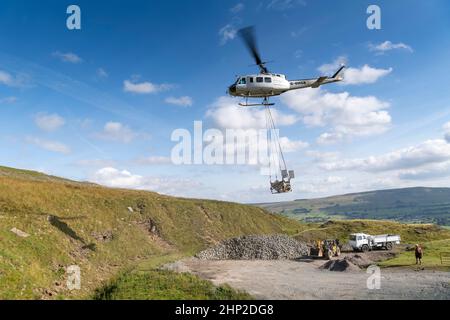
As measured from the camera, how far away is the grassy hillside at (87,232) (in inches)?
979

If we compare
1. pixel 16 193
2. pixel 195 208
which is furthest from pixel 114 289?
pixel 195 208

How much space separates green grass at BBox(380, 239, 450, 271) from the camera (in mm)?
33938

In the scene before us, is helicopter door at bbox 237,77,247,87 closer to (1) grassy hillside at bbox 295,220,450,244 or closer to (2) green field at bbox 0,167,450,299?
(2) green field at bbox 0,167,450,299

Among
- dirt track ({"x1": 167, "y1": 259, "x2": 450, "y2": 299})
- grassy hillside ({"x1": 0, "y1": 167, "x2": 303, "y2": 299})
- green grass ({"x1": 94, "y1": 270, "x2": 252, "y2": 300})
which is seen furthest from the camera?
grassy hillside ({"x1": 0, "y1": 167, "x2": 303, "y2": 299})

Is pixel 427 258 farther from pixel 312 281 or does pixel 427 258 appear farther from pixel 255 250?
pixel 255 250

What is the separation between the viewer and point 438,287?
24.4 m

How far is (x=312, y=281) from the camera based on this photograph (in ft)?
91.7

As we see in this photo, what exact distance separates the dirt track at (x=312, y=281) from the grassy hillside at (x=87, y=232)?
7.71m

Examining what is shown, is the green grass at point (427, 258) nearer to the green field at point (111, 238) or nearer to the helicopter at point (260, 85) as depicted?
the green field at point (111, 238)

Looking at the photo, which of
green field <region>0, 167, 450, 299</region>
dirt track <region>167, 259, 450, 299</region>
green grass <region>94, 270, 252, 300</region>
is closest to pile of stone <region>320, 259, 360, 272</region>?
dirt track <region>167, 259, 450, 299</region>

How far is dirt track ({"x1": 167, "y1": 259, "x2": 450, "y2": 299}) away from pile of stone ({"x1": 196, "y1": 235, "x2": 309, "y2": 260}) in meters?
4.36

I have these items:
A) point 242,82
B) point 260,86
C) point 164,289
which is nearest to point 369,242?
point 260,86
